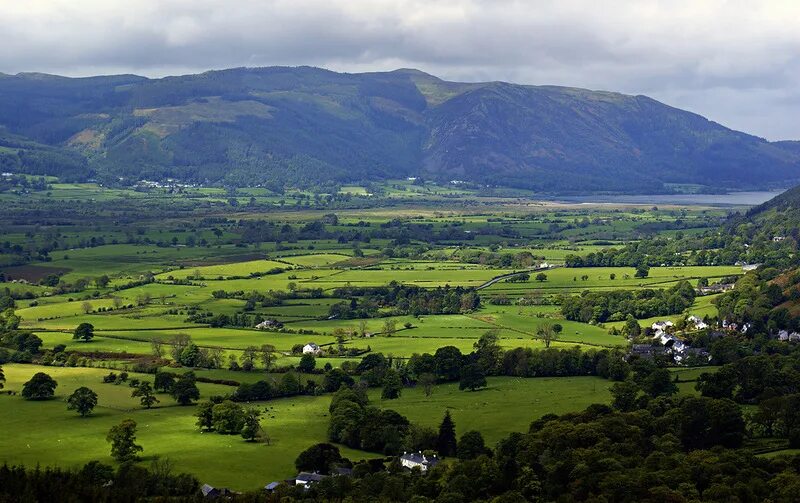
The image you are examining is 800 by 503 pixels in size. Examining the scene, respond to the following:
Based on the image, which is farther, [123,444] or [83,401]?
[83,401]

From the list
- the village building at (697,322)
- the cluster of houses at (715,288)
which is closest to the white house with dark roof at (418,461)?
the village building at (697,322)

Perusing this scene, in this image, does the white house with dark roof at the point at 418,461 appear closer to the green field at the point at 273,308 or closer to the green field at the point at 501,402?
the green field at the point at 273,308

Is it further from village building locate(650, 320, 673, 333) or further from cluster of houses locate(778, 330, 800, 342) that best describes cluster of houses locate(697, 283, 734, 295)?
cluster of houses locate(778, 330, 800, 342)

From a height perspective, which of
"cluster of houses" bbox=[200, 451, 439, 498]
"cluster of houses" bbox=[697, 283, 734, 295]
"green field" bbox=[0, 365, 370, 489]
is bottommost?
"green field" bbox=[0, 365, 370, 489]

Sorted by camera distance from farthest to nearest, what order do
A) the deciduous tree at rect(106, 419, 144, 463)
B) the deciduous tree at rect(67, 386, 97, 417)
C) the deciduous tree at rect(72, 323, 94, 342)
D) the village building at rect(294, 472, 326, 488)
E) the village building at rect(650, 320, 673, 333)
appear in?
the village building at rect(650, 320, 673, 333) < the deciduous tree at rect(72, 323, 94, 342) < the deciduous tree at rect(67, 386, 97, 417) < the deciduous tree at rect(106, 419, 144, 463) < the village building at rect(294, 472, 326, 488)

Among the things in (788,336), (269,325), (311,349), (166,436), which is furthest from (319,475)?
(788,336)

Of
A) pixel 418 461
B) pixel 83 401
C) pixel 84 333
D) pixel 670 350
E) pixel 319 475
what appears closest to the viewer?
pixel 319 475

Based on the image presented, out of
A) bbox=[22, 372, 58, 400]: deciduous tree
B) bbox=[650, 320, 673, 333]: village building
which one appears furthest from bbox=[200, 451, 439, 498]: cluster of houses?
bbox=[650, 320, 673, 333]: village building

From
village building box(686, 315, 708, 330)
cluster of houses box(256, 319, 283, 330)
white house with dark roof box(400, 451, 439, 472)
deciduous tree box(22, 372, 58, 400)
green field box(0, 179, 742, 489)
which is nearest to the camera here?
white house with dark roof box(400, 451, 439, 472)

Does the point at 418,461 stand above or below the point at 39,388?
below

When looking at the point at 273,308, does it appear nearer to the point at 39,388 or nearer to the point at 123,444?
the point at 39,388

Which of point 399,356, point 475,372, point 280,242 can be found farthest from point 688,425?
point 280,242
